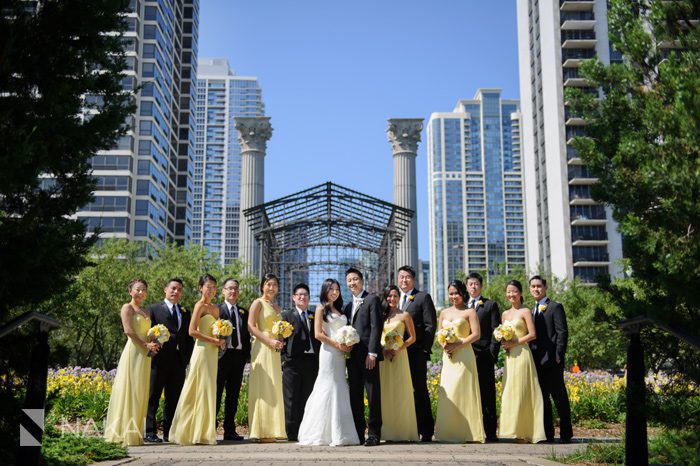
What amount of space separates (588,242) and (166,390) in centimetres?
6429

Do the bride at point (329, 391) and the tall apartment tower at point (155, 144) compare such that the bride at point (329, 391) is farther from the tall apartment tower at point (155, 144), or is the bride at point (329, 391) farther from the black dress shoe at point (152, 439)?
the tall apartment tower at point (155, 144)

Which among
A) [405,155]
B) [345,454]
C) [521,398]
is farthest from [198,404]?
[405,155]

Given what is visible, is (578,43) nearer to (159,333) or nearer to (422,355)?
(422,355)

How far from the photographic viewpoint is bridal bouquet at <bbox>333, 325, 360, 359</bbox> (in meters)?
9.91

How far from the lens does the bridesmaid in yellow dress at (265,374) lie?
10.5 metres

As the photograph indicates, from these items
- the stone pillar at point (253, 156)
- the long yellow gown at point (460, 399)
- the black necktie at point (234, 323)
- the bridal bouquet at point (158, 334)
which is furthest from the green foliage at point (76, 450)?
the stone pillar at point (253, 156)

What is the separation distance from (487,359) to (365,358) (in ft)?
6.48

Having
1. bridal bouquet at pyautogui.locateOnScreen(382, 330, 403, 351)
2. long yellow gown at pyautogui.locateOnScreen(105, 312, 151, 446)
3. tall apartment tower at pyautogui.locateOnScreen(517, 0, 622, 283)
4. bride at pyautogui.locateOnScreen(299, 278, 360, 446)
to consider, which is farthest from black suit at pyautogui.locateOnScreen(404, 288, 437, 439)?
tall apartment tower at pyautogui.locateOnScreen(517, 0, 622, 283)

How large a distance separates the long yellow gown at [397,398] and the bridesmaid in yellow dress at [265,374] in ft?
4.85

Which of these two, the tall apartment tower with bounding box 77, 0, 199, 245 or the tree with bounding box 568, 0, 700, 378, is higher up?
the tall apartment tower with bounding box 77, 0, 199, 245

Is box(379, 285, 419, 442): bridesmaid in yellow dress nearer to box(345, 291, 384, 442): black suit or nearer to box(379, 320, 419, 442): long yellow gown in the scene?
box(379, 320, 419, 442): long yellow gown

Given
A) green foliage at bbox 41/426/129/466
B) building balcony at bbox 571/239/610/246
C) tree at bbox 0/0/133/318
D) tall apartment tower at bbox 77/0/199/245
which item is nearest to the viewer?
tree at bbox 0/0/133/318

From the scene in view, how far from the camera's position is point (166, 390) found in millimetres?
10828

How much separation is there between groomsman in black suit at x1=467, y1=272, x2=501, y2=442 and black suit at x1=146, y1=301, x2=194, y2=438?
4298mm
